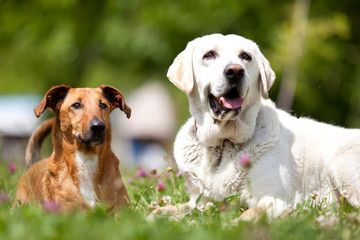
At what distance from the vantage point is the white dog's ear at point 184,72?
493 centimetres

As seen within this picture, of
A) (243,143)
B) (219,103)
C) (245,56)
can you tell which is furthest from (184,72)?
(243,143)

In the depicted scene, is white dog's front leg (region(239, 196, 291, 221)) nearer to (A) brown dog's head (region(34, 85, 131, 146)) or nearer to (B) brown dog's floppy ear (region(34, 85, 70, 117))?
(A) brown dog's head (region(34, 85, 131, 146))

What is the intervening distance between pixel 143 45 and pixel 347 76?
7677mm

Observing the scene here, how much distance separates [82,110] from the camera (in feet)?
15.4

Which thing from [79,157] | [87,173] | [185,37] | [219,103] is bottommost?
[87,173]

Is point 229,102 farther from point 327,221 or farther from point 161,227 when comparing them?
point 161,227

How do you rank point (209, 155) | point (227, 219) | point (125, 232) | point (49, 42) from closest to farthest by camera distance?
point (125, 232) < point (227, 219) < point (209, 155) < point (49, 42)

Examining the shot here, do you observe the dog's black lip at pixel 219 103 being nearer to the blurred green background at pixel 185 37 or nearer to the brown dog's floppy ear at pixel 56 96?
the brown dog's floppy ear at pixel 56 96

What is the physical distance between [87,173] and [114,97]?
0.84m

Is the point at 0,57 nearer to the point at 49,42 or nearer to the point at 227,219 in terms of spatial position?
the point at 49,42

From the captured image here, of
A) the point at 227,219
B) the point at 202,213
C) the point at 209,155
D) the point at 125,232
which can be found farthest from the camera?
the point at 209,155

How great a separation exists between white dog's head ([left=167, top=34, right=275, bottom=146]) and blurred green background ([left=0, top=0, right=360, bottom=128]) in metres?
11.1

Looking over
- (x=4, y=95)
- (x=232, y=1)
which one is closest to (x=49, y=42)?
(x=232, y=1)

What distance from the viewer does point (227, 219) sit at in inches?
145
